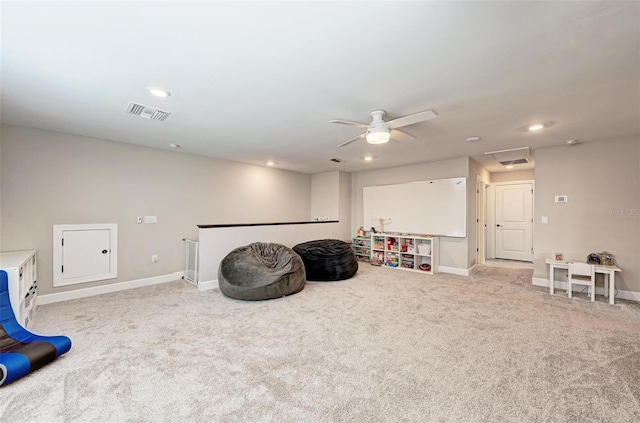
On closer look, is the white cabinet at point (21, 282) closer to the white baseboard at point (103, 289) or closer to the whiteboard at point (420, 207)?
the white baseboard at point (103, 289)

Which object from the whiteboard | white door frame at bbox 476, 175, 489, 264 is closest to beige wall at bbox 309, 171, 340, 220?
the whiteboard

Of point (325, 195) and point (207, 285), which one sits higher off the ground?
point (325, 195)

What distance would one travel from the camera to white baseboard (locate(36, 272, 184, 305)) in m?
3.77

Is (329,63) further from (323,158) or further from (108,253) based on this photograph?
(108,253)

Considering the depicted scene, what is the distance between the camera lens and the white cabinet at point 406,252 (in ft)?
18.8

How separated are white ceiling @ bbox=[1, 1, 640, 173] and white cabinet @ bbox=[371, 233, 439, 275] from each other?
2.77m

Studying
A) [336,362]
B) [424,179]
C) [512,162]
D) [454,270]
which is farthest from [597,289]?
[336,362]

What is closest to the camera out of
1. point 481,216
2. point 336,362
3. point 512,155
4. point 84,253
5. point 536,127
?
point 336,362

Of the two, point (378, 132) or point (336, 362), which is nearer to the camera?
point (336, 362)

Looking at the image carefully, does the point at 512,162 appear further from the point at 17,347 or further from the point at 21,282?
the point at 21,282

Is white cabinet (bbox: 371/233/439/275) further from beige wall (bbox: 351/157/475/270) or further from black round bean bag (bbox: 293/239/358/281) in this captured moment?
black round bean bag (bbox: 293/239/358/281)

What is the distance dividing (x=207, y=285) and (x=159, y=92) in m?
2.98

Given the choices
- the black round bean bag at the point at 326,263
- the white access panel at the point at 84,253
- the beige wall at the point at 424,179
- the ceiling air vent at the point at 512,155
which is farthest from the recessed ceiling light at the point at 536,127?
the white access panel at the point at 84,253

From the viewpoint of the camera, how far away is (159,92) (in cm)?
262
